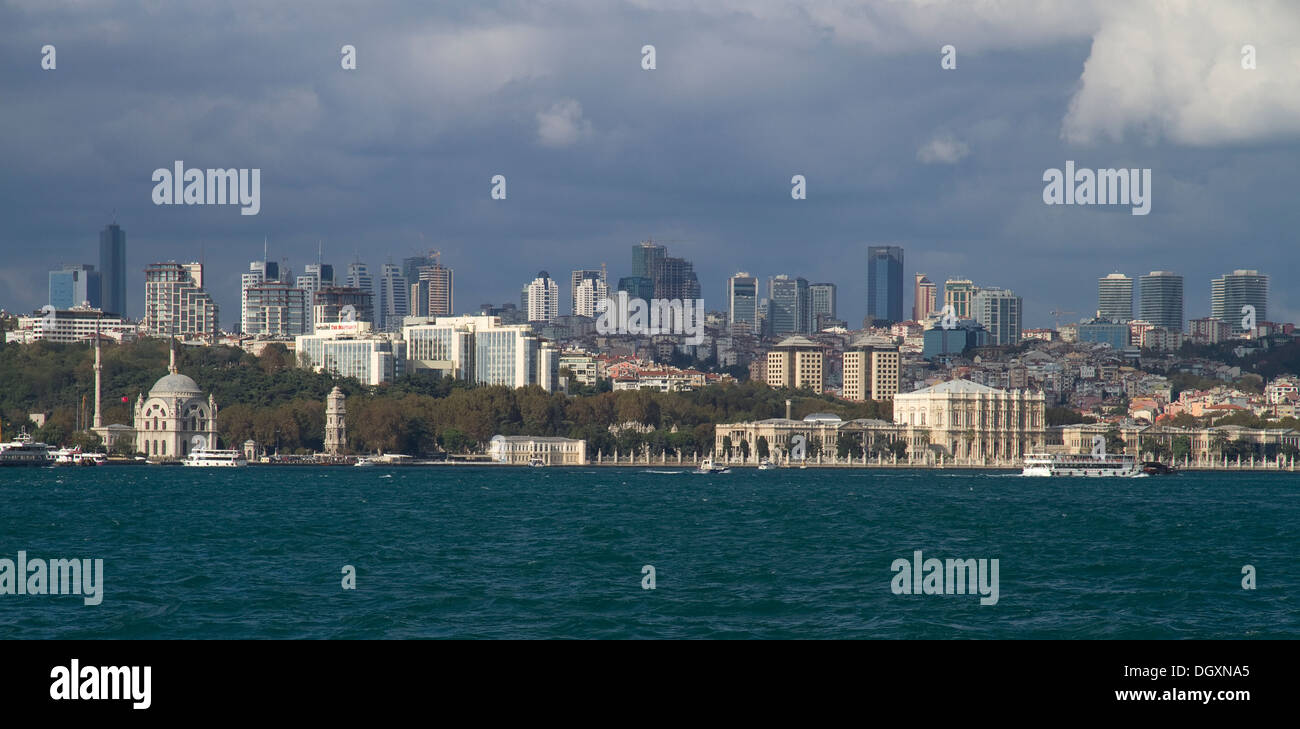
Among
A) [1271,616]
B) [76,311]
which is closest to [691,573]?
[1271,616]

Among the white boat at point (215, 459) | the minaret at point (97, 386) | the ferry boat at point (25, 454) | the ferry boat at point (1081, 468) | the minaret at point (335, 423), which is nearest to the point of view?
the ferry boat at point (1081, 468)

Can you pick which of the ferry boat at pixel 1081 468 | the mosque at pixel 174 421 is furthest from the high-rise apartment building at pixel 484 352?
the ferry boat at pixel 1081 468

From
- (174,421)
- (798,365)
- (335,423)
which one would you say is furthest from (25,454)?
(798,365)

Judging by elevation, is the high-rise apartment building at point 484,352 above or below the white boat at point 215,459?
above

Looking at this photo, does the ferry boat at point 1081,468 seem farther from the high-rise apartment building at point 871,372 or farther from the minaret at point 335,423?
the high-rise apartment building at point 871,372

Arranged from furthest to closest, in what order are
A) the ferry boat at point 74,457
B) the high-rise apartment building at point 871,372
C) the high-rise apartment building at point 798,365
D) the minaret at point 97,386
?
the high-rise apartment building at point 798,365, the high-rise apartment building at point 871,372, the minaret at point 97,386, the ferry boat at point 74,457

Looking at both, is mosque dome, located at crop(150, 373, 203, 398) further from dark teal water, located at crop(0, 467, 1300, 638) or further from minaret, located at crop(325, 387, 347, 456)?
dark teal water, located at crop(0, 467, 1300, 638)
